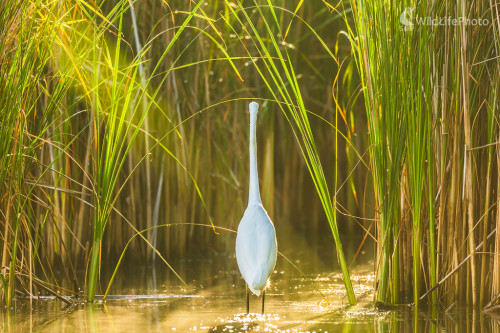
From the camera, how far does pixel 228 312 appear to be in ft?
9.68

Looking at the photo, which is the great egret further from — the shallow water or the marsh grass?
the marsh grass

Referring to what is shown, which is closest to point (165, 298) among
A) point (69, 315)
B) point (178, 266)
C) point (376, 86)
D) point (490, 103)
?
point (69, 315)

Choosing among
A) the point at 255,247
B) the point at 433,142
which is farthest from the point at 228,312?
the point at 433,142

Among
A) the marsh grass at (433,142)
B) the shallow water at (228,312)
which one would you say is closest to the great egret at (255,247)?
the shallow water at (228,312)

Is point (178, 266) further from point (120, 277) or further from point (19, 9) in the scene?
point (19, 9)

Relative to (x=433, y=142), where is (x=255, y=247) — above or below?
below

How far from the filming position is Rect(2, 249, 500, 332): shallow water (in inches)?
105

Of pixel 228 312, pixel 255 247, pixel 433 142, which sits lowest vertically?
pixel 228 312

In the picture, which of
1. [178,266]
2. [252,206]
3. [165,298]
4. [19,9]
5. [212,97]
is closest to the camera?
[19,9]

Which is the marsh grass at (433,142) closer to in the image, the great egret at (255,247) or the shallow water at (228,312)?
the shallow water at (228,312)

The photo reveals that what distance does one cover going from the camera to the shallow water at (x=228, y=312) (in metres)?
2.68

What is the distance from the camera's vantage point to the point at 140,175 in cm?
417

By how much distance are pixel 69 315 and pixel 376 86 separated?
1.24 m

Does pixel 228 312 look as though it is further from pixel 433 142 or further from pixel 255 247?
pixel 433 142
